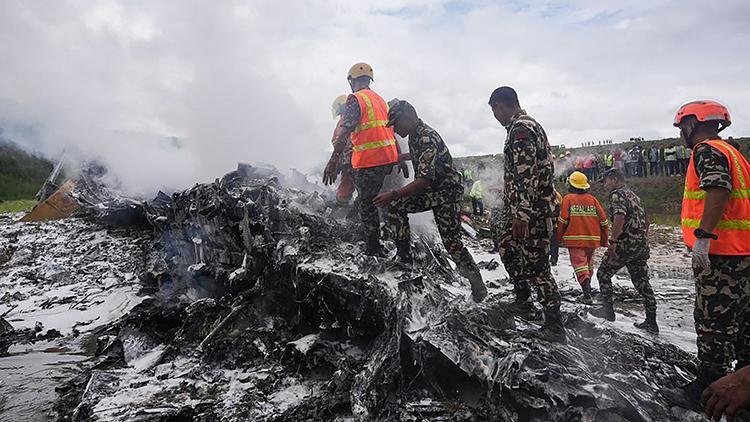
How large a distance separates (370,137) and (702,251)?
2.67m

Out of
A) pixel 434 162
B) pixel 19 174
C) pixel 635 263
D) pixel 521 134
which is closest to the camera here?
pixel 521 134

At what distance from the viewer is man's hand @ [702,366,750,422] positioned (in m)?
2.19

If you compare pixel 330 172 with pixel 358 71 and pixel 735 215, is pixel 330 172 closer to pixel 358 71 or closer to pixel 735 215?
pixel 358 71

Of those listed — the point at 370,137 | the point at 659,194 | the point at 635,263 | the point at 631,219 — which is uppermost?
the point at 370,137

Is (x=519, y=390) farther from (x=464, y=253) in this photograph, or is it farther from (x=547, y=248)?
(x=464, y=253)

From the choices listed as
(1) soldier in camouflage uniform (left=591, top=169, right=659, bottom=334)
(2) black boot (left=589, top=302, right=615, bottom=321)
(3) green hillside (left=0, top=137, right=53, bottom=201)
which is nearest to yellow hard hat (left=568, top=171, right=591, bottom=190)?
(1) soldier in camouflage uniform (left=591, top=169, right=659, bottom=334)

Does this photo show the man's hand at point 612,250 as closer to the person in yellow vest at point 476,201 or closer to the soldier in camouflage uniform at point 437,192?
the soldier in camouflage uniform at point 437,192

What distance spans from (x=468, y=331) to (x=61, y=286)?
6.30 meters

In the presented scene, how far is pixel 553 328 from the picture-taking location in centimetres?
317

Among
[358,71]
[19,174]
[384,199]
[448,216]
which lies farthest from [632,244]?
[19,174]

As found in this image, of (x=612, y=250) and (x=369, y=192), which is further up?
(x=369, y=192)

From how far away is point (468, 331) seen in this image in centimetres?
295

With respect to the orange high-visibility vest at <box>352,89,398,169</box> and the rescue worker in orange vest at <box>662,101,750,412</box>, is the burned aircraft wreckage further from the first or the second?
the orange high-visibility vest at <box>352,89,398,169</box>

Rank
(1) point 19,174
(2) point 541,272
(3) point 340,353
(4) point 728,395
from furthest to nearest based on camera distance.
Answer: (1) point 19,174, (3) point 340,353, (2) point 541,272, (4) point 728,395
